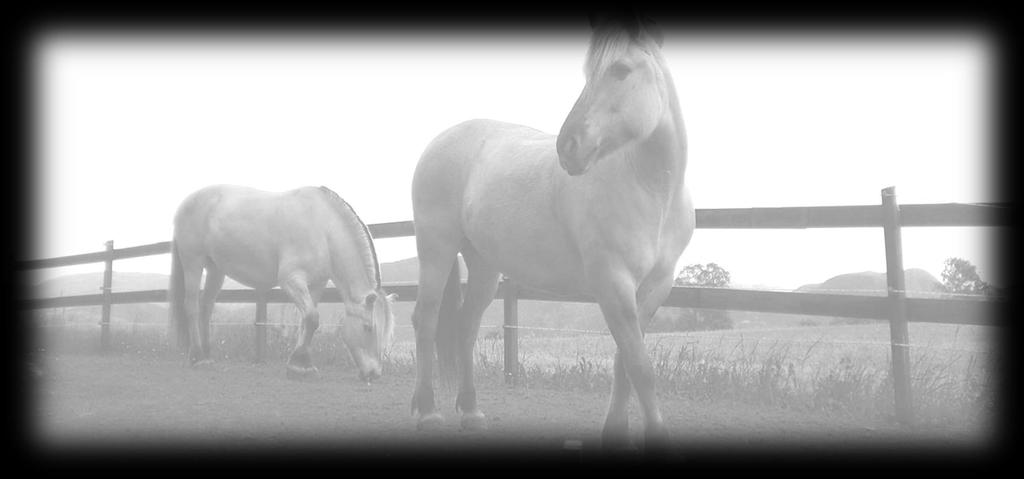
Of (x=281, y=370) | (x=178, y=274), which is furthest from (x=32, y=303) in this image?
(x=281, y=370)

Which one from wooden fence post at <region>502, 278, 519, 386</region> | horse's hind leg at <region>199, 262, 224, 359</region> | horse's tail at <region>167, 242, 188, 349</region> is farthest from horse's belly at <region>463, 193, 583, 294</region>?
horse's tail at <region>167, 242, 188, 349</region>

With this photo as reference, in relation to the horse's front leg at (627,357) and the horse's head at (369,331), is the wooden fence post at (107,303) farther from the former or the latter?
the horse's front leg at (627,357)

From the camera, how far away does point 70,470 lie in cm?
329

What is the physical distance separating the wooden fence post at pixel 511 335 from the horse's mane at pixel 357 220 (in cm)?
155

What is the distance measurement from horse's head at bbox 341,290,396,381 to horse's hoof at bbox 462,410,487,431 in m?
2.69

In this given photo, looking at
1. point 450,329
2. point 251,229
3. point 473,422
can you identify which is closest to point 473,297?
point 450,329

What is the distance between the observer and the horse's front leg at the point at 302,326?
7.03 meters

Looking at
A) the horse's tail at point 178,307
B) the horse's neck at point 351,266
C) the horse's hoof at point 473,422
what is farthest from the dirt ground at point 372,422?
the horse's tail at point 178,307

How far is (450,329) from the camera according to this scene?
4.60m

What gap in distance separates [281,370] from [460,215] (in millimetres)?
4167

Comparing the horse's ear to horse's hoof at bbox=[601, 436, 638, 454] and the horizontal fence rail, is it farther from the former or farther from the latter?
the horizontal fence rail

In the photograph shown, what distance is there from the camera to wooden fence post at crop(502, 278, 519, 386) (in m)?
6.29

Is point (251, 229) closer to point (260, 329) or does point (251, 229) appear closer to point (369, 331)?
point (260, 329)

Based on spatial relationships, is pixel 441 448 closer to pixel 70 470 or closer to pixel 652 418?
pixel 652 418
